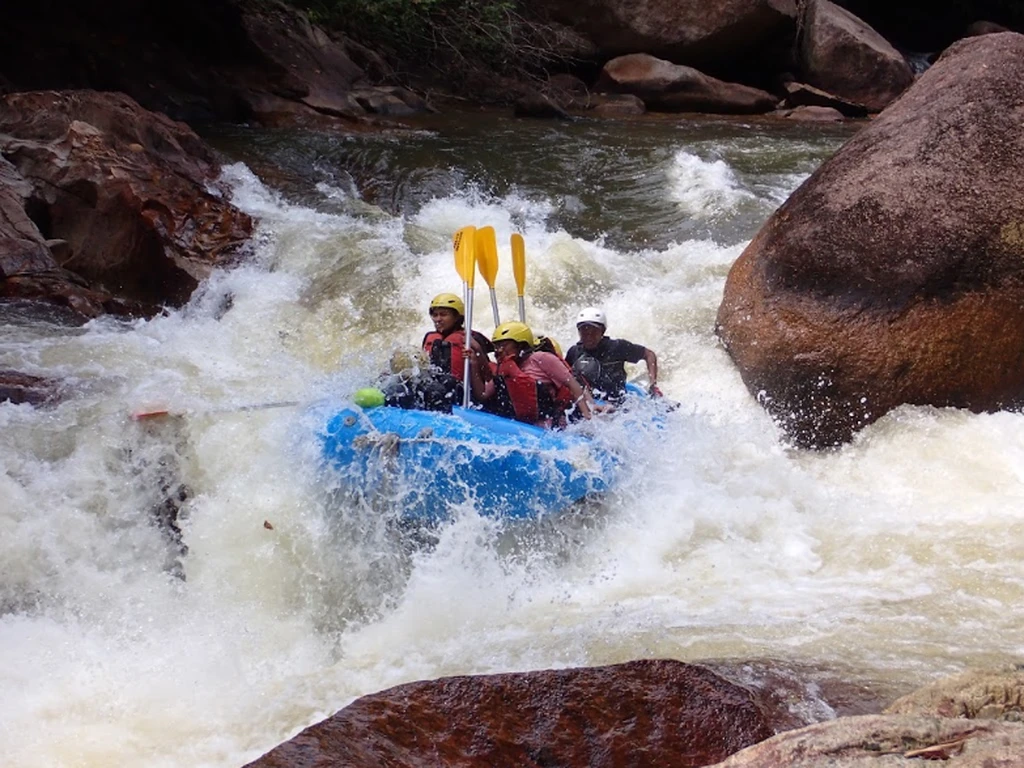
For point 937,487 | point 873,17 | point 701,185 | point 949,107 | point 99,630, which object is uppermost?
point 873,17

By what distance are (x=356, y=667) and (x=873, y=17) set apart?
16703mm

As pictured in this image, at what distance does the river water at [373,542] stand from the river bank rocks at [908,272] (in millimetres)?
192

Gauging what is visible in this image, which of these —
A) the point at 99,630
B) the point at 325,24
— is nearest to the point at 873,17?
the point at 325,24

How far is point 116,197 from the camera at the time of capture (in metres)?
6.82

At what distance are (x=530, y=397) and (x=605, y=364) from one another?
29.7 inches

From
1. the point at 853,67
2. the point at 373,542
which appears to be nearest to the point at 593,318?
the point at 373,542

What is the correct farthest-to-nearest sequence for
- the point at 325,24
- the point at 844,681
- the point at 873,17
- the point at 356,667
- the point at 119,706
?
the point at 873,17, the point at 325,24, the point at 356,667, the point at 119,706, the point at 844,681

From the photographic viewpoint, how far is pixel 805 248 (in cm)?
562

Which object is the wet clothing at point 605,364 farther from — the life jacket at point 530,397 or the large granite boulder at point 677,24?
the large granite boulder at point 677,24

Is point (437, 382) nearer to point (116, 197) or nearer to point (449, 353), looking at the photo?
point (449, 353)

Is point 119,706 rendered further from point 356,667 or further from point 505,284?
point 505,284

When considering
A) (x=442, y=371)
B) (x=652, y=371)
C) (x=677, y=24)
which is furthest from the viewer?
(x=677, y=24)

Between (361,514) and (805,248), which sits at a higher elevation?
(805,248)

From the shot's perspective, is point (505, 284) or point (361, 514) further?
point (505, 284)
